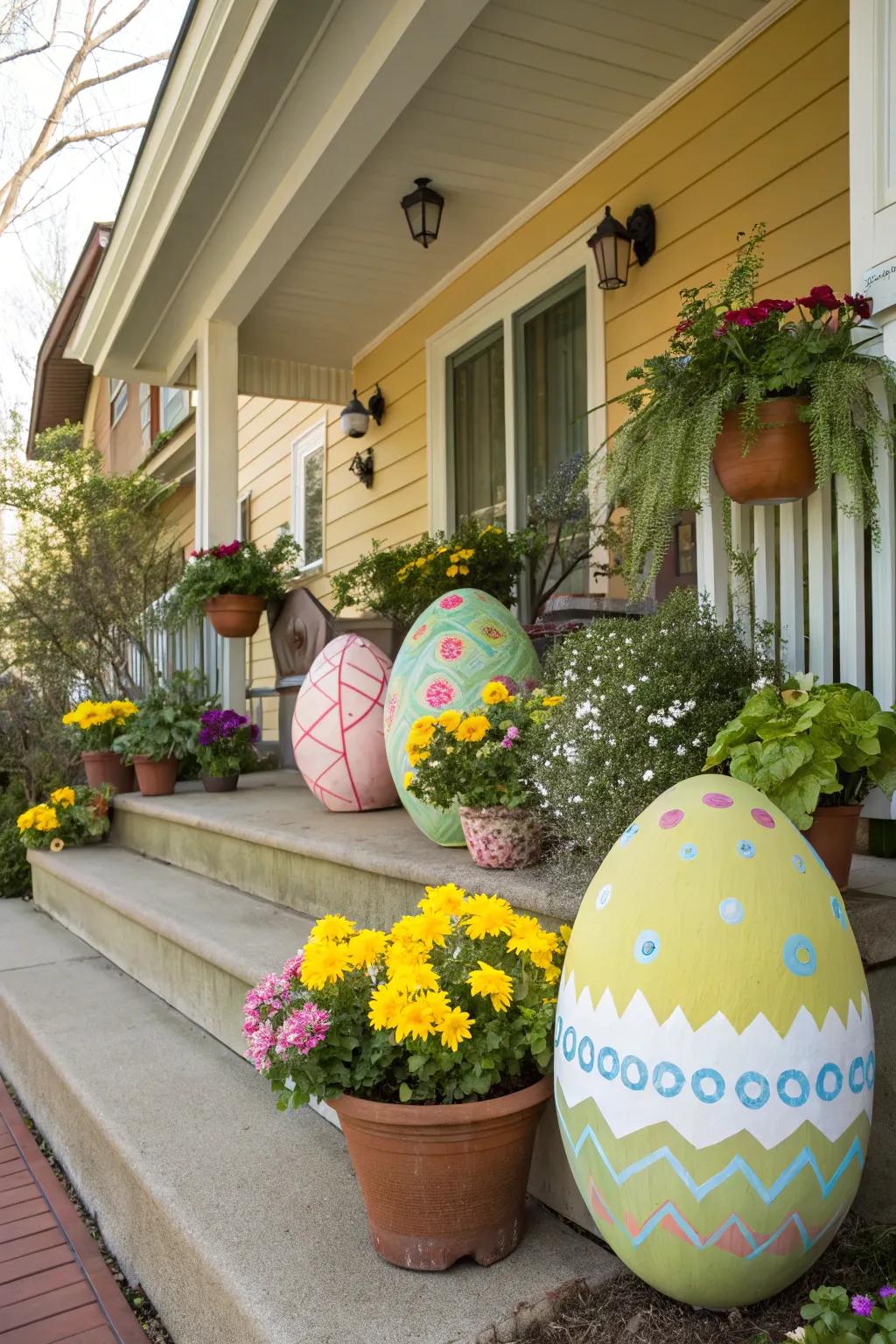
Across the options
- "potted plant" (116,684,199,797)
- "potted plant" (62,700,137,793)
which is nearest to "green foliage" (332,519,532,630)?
"potted plant" (116,684,199,797)

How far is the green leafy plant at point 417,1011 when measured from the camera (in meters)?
1.56

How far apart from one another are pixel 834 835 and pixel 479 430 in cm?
455

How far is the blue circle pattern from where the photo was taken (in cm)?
128

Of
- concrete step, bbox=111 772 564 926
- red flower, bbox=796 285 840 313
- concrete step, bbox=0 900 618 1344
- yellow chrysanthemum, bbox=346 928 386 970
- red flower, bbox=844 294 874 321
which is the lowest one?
concrete step, bbox=0 900 618 1344

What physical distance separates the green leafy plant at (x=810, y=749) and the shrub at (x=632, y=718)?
18 cm

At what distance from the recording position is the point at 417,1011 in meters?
1.53

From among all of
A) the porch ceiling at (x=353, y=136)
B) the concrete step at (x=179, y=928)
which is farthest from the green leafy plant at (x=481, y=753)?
the porch ceiling at (x=353, y=136)

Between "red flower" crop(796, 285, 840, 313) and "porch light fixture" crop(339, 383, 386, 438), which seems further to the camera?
"porch light fixture" crop(339, 383, 386, 438)

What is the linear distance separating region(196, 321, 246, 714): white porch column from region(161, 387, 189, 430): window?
15.3ft

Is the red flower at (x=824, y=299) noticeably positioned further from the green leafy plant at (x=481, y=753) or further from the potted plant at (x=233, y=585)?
the potted plant at (x=233, y=585)

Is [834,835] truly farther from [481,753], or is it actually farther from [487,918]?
[481,753]

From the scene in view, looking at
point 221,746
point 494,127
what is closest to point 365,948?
point 221,746

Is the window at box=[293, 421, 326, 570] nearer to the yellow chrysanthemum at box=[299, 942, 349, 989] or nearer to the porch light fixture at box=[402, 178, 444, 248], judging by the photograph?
the porch light fixture at box=[402, 178, 444, 248]

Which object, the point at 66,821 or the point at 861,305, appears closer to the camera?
the point at 861,305
